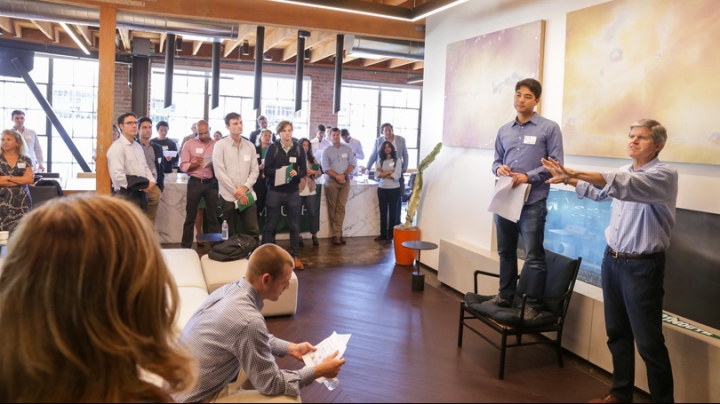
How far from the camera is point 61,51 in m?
10.1

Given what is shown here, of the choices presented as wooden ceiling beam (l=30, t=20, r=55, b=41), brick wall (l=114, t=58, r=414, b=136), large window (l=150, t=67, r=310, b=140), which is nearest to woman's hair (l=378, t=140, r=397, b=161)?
brick wall (l=114, t=58, r=414, b=136)

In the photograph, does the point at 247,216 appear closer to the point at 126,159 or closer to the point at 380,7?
the point at 126,159

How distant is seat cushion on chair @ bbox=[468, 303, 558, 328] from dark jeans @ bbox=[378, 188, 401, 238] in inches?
159

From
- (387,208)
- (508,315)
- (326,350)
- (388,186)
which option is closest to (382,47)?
(388,186)

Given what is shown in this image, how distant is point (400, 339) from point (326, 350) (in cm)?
183

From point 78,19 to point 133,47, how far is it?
14.1 feet

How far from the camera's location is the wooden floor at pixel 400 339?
8.95 feet

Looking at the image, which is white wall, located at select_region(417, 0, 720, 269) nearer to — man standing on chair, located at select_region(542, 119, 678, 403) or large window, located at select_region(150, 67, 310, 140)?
man standing on chair, located at select_region(542, 119, 678, 403)

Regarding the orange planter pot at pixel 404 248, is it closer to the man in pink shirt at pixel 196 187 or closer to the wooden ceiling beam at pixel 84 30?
the man in pink shirt at pixel 196 187

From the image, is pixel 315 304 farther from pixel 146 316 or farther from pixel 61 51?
pixel 61 51

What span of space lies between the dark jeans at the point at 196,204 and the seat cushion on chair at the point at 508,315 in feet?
12.3

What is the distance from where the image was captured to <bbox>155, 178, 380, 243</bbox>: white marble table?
6.70 m

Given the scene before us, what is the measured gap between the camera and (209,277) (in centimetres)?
410

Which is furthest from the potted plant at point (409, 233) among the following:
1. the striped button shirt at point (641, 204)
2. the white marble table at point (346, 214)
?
the striped button shirt at point (641, 204)
